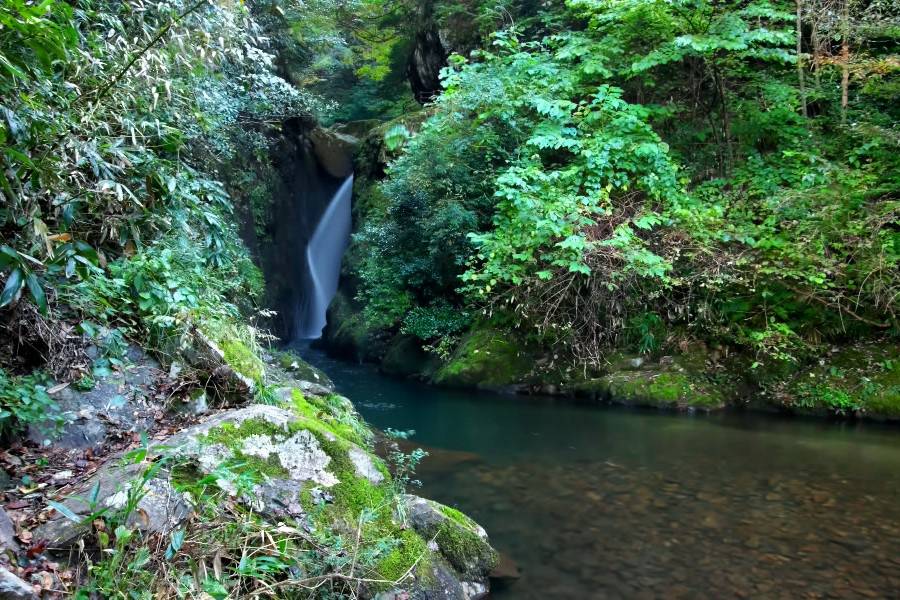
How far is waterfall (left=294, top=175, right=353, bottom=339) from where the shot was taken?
57.4ft

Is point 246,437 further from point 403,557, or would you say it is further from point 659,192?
Answer: point 659,192

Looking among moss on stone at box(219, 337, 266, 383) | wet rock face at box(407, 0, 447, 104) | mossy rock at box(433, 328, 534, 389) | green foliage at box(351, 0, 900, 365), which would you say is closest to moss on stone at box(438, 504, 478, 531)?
moss on stone at box(219, 337, 266, 383)

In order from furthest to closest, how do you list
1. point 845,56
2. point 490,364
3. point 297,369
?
point 490,364 < point 845,56 < point 297,369

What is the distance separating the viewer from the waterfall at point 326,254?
1748 cm

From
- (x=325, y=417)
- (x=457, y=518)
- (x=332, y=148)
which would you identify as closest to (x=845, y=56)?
(x=457, y=518)

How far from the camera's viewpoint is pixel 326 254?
704 inches

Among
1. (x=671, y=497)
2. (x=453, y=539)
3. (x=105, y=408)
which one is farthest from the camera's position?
(x=671, y=497)

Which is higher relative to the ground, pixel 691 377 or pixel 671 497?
pixel 691 377

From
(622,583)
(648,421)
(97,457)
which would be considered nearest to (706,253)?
(648,421)

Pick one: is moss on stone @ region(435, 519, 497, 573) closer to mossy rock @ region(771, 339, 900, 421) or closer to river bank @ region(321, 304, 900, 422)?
river bank @ region(321, 304, 900, 422)

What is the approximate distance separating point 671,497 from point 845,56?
781 centimetres

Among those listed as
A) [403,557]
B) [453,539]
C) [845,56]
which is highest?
[845,56]

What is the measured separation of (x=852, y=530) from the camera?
4.75m

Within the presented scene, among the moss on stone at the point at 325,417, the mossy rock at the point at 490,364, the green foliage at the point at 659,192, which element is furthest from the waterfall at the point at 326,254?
the moss on stone at the point at 325,417
